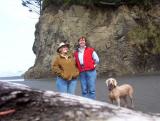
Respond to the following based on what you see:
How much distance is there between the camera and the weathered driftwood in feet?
7.79

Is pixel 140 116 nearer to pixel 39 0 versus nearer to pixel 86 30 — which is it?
pixel 86 30

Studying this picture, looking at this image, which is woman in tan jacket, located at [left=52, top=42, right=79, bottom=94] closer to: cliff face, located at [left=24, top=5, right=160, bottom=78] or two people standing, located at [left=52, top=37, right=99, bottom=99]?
two people standing, located at [left=52, top=37, right=99, bottom=99]

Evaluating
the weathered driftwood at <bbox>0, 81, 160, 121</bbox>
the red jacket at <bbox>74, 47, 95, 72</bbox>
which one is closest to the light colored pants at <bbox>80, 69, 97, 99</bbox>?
the red jacket at <bbox>74, 47, 95, 72</bbox>

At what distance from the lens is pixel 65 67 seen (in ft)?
38.8

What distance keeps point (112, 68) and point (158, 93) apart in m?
21.3

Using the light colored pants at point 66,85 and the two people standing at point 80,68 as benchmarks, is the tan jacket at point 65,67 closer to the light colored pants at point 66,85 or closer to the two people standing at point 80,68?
the two people standing at point 80,68

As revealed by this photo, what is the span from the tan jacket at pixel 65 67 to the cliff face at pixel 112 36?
1045 inches

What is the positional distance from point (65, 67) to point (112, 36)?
29315mm

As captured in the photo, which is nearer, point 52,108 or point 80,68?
point 52,108

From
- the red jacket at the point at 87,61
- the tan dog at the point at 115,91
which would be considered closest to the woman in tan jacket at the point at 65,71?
the red jacket at the point at 87,61

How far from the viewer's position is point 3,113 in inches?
95.6

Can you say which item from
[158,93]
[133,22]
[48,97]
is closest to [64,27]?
[133,22]

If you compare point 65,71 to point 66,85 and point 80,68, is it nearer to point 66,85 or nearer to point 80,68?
point 66,85

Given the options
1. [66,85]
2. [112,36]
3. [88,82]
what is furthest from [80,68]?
[112,36]
